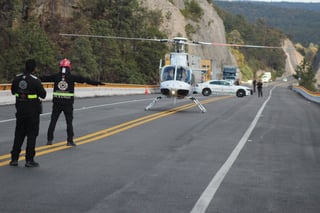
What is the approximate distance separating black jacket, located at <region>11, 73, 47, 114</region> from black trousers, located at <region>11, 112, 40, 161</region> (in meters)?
0.10

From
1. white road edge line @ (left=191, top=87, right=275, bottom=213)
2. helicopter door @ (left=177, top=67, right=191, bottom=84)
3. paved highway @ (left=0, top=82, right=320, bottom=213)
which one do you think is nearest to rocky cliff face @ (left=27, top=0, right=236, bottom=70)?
helicopter door @ (left=177, top=67, right=191, bottom=84)

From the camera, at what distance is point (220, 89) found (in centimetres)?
5566

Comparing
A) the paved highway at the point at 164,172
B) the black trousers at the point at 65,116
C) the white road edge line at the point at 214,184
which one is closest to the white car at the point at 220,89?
the paved highway at the point at 164,172

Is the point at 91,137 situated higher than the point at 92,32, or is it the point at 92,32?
the point at 92,32

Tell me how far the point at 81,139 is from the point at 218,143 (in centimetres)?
324

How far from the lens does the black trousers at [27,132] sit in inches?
398

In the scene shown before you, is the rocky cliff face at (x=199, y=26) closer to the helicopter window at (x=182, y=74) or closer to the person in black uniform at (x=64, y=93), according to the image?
the helicopter window at (x=182, y=74)

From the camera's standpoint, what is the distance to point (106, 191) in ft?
27.6

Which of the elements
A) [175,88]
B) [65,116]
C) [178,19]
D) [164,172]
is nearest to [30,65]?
[164,172]

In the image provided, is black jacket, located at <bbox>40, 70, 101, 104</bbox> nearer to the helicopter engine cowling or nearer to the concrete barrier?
the helicopter engine cowling

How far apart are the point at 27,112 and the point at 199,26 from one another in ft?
363

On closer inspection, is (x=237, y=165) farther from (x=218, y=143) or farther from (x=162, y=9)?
(x=162, y=9)

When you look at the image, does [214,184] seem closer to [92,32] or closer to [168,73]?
[168,73]

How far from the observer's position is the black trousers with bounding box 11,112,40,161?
398 inches
